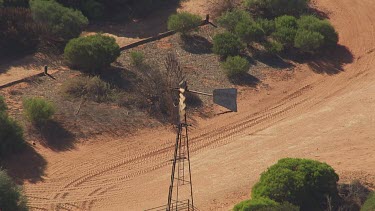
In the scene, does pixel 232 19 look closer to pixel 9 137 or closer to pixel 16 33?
pixel 16 33

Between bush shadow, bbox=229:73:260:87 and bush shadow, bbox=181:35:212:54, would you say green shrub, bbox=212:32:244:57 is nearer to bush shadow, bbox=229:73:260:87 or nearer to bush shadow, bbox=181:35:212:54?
bush shadow, bbox=181:35:212:54

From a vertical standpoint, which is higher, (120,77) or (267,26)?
(267,26)

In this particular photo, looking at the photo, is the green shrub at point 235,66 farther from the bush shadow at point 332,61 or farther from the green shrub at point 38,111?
the green shrub at point 38,111

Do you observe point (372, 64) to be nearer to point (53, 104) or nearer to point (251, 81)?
point (251, 81)

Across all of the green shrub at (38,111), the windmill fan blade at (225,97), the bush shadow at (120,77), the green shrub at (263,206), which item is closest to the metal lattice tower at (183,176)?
the windmill fan blade at (225,97)

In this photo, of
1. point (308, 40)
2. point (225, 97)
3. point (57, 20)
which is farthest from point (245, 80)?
point (225, 97)

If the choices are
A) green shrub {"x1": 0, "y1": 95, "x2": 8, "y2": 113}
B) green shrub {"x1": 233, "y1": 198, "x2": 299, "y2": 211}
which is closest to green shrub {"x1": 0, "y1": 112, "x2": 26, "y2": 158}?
green shrub {"x1": 0, "y1": 95, "x2": 8, "y2": 113}

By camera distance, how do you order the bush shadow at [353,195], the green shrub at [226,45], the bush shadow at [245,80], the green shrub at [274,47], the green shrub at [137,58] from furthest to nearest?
the green shrub at [274,47]
the green shrub at [226,45]
the bush shadow at [245,80]
the green shrub at [137,58]
the bush shadow at [353,195]
